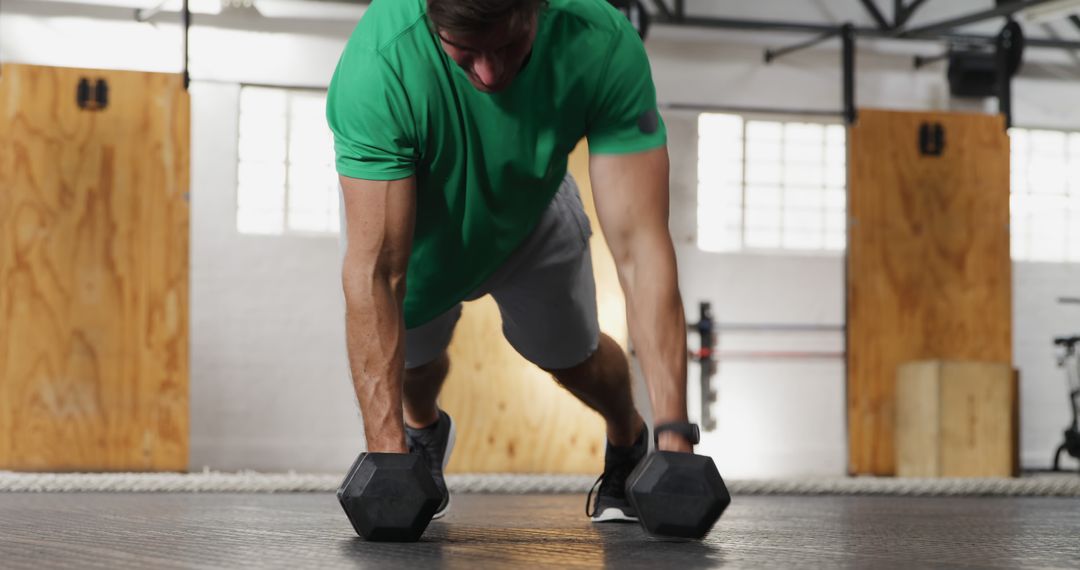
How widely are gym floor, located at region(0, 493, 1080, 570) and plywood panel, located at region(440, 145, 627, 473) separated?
2929 millimetres

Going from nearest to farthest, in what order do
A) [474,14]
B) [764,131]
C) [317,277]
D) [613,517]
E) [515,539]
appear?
1. [474,14]
2. [515,539]
3. [613,517]
4. [317,277]
5. [764,131]

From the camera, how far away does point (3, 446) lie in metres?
5.55

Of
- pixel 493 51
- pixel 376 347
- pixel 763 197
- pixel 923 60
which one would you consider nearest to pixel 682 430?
pixel 376 347

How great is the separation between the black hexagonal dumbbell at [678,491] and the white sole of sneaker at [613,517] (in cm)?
63

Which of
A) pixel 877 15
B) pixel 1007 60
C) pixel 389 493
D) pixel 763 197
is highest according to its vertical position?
pixel 877 15

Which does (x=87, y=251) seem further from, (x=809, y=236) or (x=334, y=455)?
(x=809, y=236)

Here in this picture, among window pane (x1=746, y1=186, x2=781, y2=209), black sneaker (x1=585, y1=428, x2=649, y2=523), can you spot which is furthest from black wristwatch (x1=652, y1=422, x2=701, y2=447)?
window pane (x1=746, y1=186, x2=781, y2=209)

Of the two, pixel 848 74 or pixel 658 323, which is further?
pixel 848 74

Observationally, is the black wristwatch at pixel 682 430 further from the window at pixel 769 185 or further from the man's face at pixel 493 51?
the window at pixel 769 185

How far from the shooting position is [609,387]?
2320 millimetres

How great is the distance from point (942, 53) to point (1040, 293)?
1605 mm

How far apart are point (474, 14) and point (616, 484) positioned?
1.03m

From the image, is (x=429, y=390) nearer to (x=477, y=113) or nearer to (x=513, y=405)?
(x=477, y=113)

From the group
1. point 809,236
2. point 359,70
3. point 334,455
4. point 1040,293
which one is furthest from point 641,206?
point 1040,293
